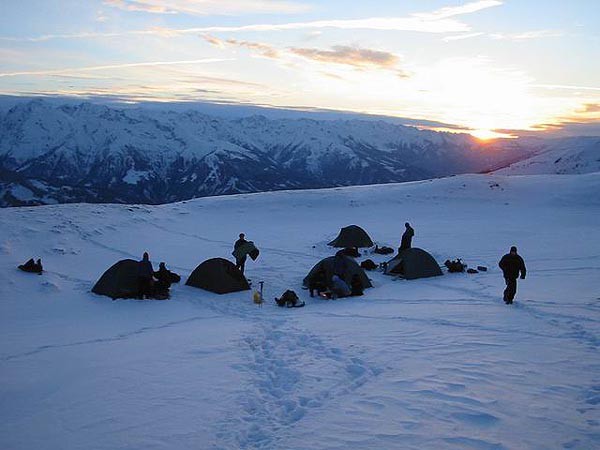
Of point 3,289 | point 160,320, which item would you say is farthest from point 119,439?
point 3,289

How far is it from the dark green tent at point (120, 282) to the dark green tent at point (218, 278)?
2.35 m

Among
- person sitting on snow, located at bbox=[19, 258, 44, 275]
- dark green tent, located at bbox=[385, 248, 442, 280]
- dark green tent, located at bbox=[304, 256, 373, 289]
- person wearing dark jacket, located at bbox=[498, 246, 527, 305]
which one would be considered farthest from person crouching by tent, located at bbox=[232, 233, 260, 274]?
person wearing dark jacket, located at bbox=[498, 246, 527, 305]

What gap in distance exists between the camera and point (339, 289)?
17.8 metres

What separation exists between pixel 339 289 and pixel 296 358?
24.7ft

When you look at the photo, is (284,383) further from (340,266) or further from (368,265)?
(368,265)

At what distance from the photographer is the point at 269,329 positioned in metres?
13.2

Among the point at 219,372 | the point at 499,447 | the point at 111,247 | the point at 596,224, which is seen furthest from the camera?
the point at 596,224

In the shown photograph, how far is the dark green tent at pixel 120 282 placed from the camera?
17016 mm

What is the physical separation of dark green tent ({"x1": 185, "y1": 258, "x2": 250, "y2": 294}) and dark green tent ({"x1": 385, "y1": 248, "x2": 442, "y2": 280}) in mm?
6513

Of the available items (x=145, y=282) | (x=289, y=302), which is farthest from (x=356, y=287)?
(x=145, y=282)

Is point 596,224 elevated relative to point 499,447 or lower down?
elevated

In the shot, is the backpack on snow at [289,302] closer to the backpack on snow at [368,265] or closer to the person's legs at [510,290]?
the backpack on snow at [368,265]

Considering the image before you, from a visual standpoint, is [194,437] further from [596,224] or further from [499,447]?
[596,224]

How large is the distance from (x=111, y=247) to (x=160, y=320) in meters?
12.0
